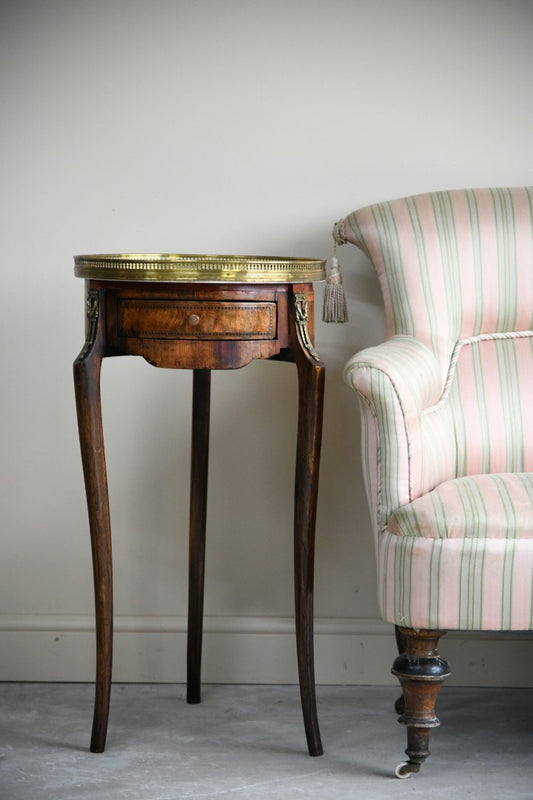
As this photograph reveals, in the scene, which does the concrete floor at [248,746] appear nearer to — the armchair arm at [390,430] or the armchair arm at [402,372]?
the armchair arm at [390,430]

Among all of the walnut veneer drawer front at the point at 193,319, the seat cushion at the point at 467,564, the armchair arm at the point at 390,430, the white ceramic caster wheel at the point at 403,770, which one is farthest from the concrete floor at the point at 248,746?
the walnut veneer drawer front at the point at 193,319

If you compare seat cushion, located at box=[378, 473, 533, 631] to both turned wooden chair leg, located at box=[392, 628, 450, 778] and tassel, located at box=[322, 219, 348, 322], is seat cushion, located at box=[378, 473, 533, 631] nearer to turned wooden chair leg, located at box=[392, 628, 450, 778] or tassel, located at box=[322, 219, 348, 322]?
turned wooden chair leg, located at box=[392, 628, 450, 778]

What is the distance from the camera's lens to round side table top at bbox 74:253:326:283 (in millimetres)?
1429

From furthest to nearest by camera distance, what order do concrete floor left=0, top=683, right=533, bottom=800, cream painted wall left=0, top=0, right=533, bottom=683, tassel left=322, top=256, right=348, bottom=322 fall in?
1. cream painted wall left=0, top=0, right=533, bottom=683
2. tassel left=322, top=256, right=348, bottom=322
3. concrete floor left=0, top=683, right=533, bottom=800

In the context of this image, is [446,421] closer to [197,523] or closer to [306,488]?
[306,488]

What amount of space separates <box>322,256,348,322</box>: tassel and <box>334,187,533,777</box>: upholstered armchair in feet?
0.28

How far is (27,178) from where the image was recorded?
6.40ft

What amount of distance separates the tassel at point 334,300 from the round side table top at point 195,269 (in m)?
0.27

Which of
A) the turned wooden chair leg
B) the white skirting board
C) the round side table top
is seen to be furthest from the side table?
the white skirting board

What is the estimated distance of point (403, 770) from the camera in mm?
1472

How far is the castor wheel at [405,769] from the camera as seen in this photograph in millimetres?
1463

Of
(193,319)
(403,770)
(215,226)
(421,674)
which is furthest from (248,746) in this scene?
(215,226)

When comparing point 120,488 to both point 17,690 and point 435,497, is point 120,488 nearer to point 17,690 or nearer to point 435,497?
point 17,690

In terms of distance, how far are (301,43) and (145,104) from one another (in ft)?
1.16
